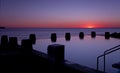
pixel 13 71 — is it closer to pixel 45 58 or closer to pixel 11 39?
pixel 45 58

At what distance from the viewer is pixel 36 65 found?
763cm

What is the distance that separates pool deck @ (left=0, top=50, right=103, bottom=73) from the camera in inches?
212

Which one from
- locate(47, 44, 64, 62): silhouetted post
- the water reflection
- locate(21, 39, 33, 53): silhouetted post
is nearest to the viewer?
locate(47, 44, 64, 62): silhouetted post

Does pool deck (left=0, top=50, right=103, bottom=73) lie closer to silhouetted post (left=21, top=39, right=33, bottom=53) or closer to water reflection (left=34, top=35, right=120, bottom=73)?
silhouetted post (left=21, top=39, right=33, bottom=53)

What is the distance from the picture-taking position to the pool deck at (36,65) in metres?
5.38

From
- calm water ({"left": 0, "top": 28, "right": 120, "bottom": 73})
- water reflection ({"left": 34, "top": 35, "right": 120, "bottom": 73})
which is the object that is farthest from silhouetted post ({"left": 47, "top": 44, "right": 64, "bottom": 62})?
water reflection ({"left": 34, "top": 35, "right": 120, "bottom": 73})

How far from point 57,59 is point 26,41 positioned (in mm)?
4918

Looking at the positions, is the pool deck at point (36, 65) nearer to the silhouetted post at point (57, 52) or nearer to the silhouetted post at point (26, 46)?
the silhouetted post at point (57, 52)

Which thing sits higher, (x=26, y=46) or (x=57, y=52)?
(x=57, y=52)

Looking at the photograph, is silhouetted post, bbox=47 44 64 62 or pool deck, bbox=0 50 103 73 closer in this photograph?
silhouetted post, bbox=47 44 64 62

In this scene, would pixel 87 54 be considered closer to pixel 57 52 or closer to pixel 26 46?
pixel 26 46

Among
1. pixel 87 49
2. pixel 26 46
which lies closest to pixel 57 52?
pixel 26 46

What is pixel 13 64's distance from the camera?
26.3 feet

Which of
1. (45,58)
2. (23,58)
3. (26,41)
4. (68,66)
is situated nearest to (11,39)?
(26,41)
